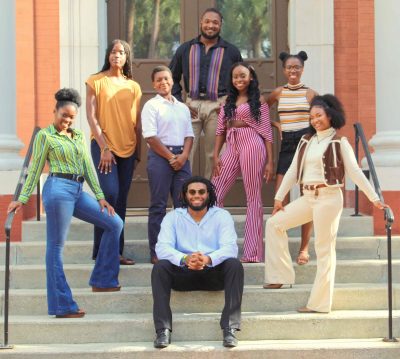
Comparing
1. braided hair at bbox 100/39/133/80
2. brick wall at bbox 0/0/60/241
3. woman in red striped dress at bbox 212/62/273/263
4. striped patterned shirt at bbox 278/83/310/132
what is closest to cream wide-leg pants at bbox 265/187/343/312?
woman in red striped dress at bbox 212/62/273/263

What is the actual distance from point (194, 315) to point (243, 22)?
443 centimetres

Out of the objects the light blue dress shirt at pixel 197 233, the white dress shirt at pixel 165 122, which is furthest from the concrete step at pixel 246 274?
the white dress shirt at pixel 165 122

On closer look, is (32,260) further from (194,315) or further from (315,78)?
(315,78)

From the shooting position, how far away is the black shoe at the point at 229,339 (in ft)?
23.3

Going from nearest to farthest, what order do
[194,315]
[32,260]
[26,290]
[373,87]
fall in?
[194,315] < [26,290] < [32,260] < [373,87]

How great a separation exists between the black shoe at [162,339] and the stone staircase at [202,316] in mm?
53

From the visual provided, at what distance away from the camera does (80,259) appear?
866 centimetres

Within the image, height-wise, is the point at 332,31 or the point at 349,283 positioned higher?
the point at 332,31

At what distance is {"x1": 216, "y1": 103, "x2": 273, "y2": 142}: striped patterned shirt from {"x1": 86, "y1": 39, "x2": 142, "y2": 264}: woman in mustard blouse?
0.78m

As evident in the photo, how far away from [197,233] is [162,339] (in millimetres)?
955

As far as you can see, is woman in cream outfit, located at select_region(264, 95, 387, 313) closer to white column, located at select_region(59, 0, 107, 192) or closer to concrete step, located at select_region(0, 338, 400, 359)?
concrete step, located at select_region(0, 338, 400, 359)

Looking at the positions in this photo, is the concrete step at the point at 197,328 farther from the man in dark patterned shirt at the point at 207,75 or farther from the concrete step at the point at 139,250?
the man in dark patterned shirt at the point at 207,75

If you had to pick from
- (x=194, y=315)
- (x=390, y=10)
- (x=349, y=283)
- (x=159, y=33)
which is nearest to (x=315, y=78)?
(x=390, y=10)

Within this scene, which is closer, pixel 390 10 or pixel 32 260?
pixel 32 260
